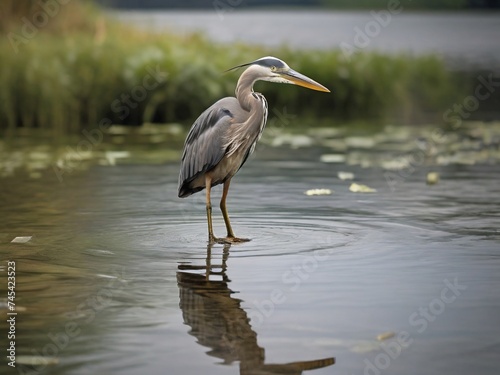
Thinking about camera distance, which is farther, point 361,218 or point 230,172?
point 361,218

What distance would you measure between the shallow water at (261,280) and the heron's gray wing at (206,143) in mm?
578

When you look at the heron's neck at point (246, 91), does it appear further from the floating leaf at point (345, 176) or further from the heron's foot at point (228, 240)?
the floating leaf at point (345, 176)

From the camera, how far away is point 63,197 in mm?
11945

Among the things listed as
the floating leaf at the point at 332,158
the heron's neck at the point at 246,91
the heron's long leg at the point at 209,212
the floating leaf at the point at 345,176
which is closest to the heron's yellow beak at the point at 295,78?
the heron's neck at the point at 246,91

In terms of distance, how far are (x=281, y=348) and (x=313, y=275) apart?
71.9 inches

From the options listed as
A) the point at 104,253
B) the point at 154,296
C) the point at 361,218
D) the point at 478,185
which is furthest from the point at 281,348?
the point at 478,185

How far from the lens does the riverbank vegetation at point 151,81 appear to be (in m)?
19.0

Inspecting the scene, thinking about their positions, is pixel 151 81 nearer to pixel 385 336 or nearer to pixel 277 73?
pixel 277 73

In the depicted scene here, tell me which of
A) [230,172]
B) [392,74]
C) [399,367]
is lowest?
[399,367]

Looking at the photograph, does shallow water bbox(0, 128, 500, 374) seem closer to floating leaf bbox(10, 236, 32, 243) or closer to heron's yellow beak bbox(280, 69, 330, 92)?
floating leaf bbox(10, 236, 32, 243)

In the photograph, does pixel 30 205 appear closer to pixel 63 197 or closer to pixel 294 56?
pixel 63 197

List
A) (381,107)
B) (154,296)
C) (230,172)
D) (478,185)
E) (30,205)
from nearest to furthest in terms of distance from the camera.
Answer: (154,296)
(230,172)
(30,205)
(478,185)
(381,107)

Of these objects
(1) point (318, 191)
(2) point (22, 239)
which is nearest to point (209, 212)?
(2) point (22, 239)

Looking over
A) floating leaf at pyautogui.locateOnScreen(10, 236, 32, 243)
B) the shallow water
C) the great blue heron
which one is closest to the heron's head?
the great blue heron
